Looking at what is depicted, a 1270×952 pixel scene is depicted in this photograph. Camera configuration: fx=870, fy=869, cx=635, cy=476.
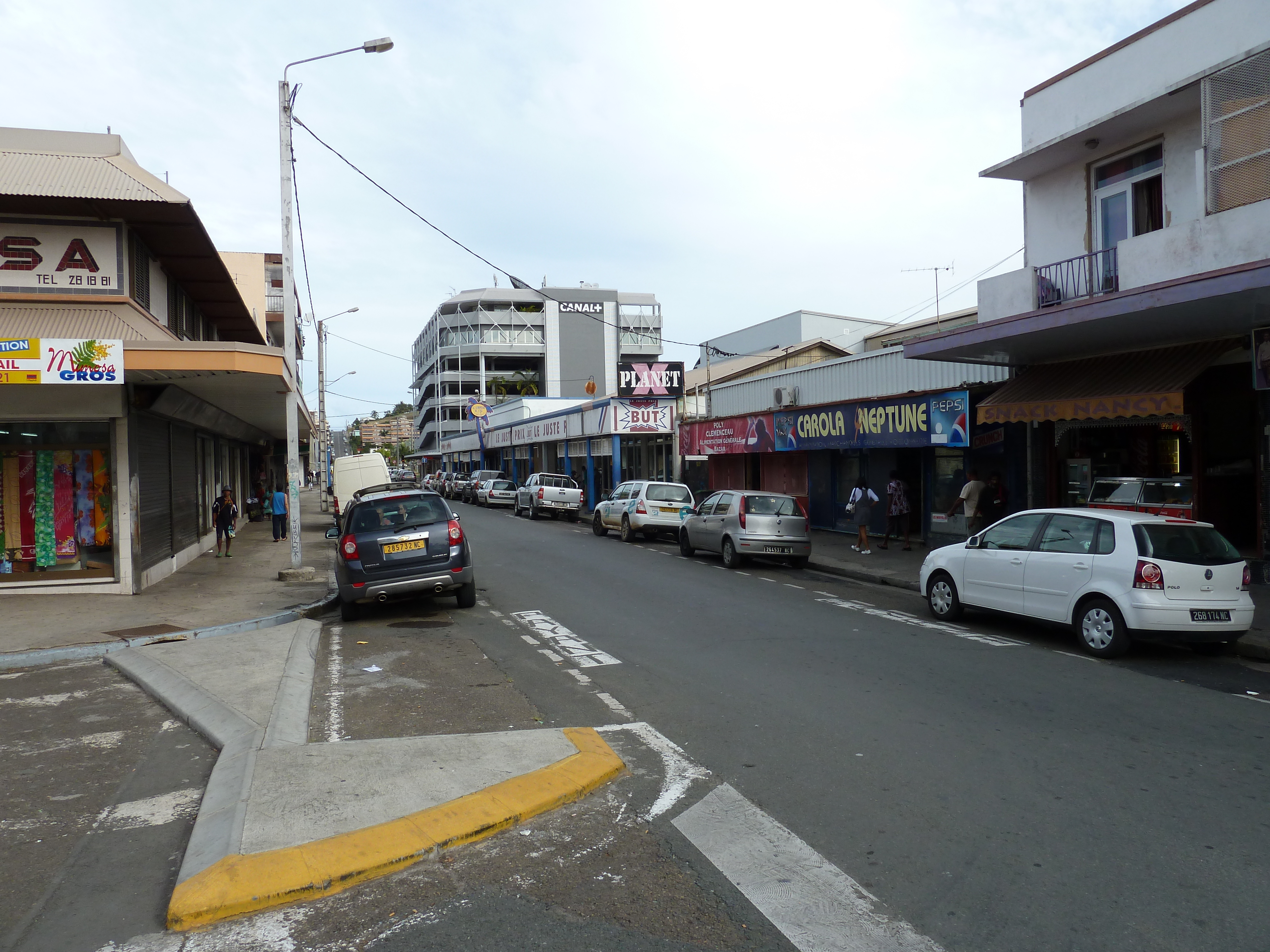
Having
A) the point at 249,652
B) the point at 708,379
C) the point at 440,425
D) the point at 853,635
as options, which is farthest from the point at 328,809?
the point at 440,425

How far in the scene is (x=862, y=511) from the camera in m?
→ 18.8

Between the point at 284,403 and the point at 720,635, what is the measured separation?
51.9 feet

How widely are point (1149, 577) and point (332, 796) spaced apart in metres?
7.95

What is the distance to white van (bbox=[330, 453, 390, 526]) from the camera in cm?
2967

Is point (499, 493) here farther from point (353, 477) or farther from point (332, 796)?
point (332, 796)

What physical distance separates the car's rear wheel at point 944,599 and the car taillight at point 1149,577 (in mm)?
2516

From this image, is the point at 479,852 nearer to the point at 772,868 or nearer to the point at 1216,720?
the point at 772,868

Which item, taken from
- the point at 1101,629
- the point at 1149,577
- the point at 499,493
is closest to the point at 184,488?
the point at 1101,629

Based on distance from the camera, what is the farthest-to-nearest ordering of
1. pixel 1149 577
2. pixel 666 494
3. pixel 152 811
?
pixel 666 494 < pixel 1149 577 < pixel 152 811

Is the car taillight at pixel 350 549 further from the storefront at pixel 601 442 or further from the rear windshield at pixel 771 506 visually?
the storefront at pixel 601 442

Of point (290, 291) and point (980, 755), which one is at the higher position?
point (290, 291)

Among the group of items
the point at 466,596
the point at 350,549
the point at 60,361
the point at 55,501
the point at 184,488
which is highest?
the point at 60,361

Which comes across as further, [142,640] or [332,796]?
[142,640]

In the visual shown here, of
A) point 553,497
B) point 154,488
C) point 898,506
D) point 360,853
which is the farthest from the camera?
point 553,497
